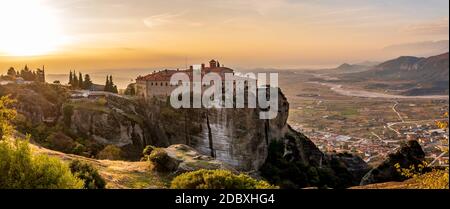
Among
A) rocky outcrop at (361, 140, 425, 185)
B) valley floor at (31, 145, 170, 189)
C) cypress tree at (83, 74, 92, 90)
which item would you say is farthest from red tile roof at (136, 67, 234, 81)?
valley floor at (31, 145, 170, 189)

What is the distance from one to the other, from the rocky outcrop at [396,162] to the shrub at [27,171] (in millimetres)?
39060

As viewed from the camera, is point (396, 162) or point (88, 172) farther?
point (396, 162)

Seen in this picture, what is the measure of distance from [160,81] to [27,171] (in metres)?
53.1

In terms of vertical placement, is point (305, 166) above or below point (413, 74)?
below

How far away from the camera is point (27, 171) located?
1192cm

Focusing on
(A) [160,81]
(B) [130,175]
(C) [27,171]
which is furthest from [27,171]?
(A) [160,81]

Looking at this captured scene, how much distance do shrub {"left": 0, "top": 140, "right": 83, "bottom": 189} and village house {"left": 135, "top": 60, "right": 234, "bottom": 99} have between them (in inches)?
1941

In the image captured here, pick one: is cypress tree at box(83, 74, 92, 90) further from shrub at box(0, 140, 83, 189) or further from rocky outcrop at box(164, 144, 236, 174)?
shrub at box(0, 140, 83, 189)

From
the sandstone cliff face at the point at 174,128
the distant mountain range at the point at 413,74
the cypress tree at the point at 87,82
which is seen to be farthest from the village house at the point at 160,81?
the distant mountain range at the point at 413,74

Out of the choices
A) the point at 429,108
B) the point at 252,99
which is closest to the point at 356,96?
the point at 429,108

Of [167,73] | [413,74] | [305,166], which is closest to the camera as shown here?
[305,166]

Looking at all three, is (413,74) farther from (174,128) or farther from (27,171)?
(27,171)

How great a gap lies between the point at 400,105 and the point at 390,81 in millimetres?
20881

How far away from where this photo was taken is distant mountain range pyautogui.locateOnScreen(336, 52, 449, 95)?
4724 inches
